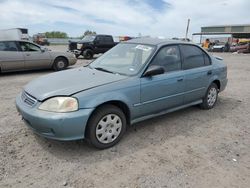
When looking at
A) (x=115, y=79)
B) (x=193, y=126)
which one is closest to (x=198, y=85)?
(x=193, y=126)

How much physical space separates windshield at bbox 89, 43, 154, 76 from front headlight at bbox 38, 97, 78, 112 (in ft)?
3.61

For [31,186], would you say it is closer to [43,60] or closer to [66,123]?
[66,123]

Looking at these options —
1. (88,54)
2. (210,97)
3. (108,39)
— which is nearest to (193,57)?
(210,97)

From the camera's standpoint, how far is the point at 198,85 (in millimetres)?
4781

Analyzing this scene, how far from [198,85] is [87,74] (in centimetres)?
229

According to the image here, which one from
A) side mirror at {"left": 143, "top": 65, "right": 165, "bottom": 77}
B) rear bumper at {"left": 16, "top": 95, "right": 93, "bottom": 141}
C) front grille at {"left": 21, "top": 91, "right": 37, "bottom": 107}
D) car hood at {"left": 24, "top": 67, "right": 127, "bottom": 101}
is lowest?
rear bumper at {"left": 16, "top": 95, "right": 93, "bottom": 141}

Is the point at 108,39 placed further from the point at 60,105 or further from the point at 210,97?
the point at 60,105

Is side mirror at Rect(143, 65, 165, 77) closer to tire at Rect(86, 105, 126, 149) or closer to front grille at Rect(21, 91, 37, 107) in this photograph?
tire at Rect(86, 105, 126, 149)

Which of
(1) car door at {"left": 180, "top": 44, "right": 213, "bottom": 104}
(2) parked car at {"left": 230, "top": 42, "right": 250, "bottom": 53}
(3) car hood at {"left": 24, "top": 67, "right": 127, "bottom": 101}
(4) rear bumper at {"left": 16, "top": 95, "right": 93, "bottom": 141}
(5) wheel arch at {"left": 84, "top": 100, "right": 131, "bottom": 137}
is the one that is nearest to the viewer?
(4) rear bumper at {"left": 16, "top": 95, "right": 93, "bottom": 141}

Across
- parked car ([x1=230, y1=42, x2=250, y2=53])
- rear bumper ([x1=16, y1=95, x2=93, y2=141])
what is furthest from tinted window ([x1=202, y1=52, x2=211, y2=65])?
parked car ([x1=230, y1=42, x2=250, y2=53])

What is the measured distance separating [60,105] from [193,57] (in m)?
2.96

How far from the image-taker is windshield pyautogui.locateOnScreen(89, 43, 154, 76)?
3911 millimetres

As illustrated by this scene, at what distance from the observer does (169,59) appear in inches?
169

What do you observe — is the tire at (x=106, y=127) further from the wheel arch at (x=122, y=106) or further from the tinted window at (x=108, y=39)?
the tinted window at (x=108, y=39)
